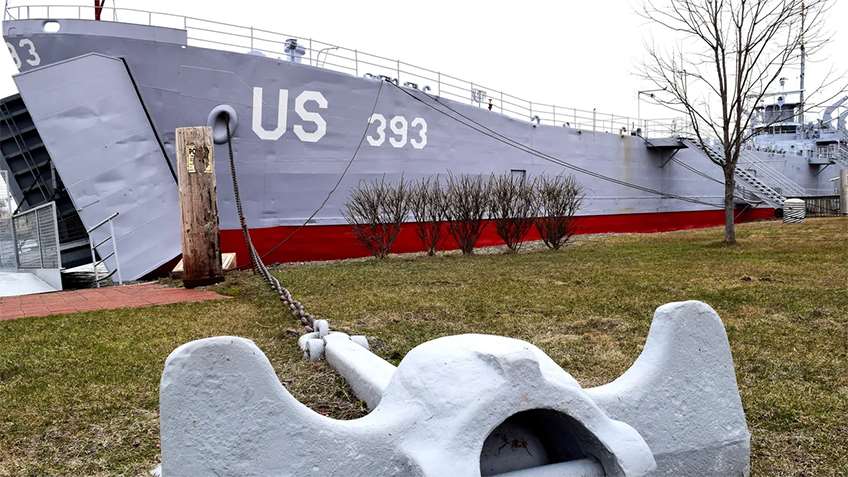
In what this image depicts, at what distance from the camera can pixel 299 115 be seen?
1258 centimetres

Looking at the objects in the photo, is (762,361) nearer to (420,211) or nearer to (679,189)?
(420,211)

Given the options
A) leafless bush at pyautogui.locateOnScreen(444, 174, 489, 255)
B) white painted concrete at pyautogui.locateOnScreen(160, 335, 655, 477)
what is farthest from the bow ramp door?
white painted concrete at pyautogui.locateOnScreen(160, 335, 655, 477)

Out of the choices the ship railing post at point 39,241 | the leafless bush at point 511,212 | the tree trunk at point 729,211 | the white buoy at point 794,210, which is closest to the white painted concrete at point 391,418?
the ship railing post at point 39,241

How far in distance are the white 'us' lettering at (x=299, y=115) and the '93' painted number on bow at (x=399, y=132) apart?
1207 millimetres

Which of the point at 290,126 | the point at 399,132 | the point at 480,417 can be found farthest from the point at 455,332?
the point at 399,132

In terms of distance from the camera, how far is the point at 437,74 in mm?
14883

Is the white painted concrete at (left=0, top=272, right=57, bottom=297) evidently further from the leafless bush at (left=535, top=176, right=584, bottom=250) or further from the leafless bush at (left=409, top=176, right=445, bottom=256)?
the leafless bush at (left=535, top=176, right=584, bottom=250)

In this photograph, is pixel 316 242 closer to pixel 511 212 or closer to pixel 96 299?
pixel 511 212

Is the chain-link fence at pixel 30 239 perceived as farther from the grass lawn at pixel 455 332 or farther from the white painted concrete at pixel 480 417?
the white painted concrete at pixel 480 417

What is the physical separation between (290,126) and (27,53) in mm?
4384

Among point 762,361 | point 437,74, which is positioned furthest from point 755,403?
point 437,74

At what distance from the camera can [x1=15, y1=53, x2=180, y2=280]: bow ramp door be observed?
32.9ft

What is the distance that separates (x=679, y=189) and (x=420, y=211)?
1371cm

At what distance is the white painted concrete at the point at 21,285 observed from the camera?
914 cm
